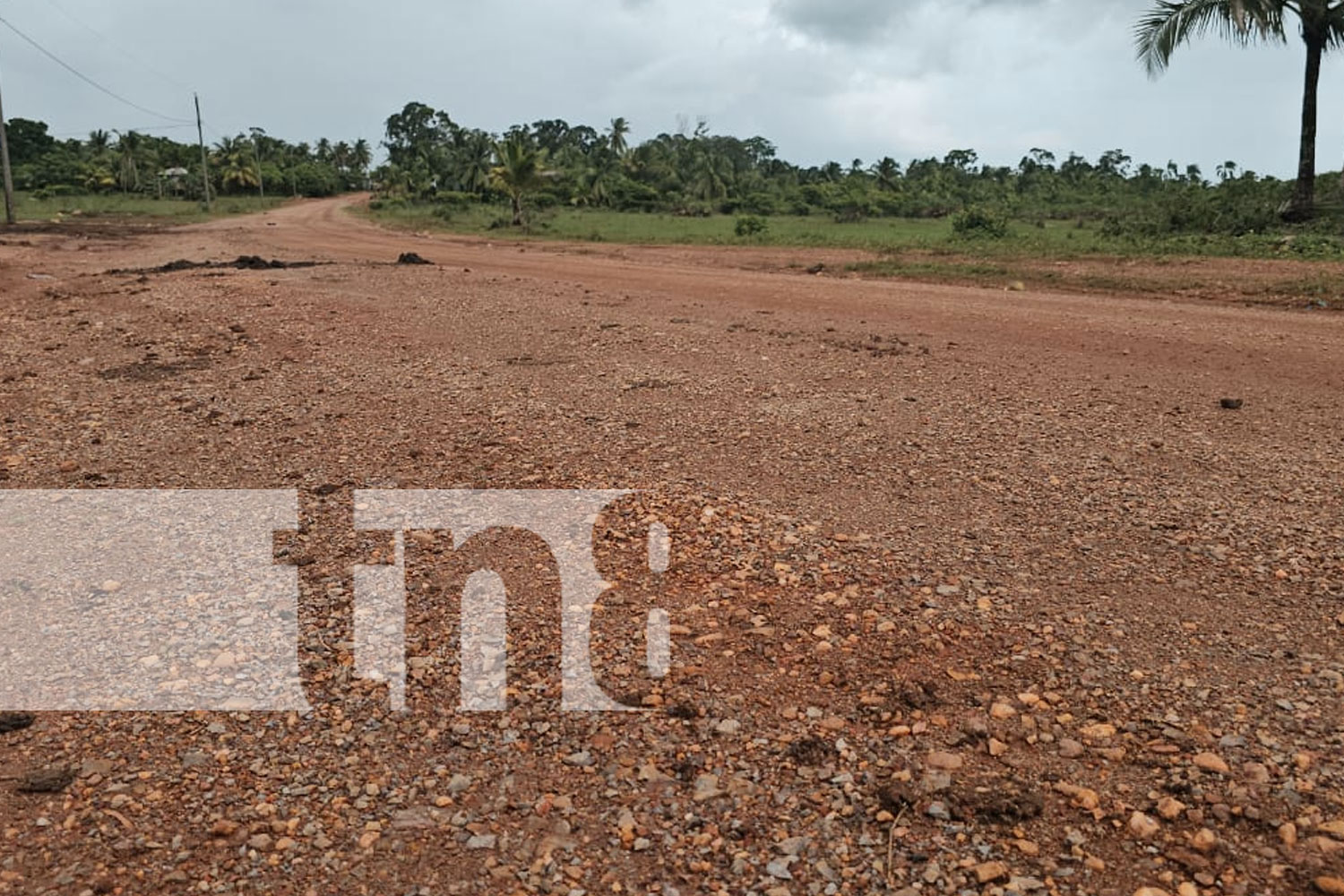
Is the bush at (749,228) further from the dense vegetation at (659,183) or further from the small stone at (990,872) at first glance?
the small stone at (990,872)

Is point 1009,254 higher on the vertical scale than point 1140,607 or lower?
higher

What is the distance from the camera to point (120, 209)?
1633 inches

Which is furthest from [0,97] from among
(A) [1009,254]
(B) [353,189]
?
(B) [353,189]

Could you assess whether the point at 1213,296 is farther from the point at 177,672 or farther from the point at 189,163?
the point at 189,163

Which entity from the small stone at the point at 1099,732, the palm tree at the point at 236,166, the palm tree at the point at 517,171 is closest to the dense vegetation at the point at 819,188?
the palm tree at the point at 517,171

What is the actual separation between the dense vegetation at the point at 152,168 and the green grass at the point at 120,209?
26.4 ft

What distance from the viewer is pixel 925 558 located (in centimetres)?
356

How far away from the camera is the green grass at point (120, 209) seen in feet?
114

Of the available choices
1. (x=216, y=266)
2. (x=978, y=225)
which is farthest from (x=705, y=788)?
(x=978, y=225)

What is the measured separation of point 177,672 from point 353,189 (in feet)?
270

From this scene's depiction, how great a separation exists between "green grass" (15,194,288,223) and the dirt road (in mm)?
32034

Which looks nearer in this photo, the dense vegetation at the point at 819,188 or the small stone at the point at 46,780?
the small stone at the point at 46,780

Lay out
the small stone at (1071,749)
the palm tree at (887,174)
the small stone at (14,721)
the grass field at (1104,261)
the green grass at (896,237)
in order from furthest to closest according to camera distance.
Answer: the palm tree at (887,174), the green grass at (896,237), the grass field at (1104,261), the small stone at (14,721), the small stone at (1071,749)

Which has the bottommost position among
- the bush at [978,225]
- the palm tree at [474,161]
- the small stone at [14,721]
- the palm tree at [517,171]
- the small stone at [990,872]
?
the small stone at [990,872]
